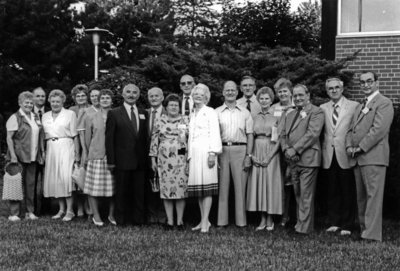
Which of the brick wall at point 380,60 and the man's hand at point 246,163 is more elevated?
the brick wall at point 380,60

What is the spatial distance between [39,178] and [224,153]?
10.9 ft

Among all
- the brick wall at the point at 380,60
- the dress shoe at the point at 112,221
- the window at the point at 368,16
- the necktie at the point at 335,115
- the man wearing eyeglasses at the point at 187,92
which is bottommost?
the dress shoe at the point at 112,221

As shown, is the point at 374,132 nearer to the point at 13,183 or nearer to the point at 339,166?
the point at 339,166

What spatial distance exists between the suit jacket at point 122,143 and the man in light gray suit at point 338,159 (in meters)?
2.60

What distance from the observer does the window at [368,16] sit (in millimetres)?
11250

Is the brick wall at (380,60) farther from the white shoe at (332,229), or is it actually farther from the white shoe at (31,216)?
the white shoe at (31,216)

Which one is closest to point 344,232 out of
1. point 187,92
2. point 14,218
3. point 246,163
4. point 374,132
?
Result: point 374,132

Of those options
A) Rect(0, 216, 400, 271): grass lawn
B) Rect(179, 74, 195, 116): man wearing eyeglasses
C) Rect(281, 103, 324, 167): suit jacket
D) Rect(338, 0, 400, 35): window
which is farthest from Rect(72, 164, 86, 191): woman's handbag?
Rect(338, 0, 400, 35): window

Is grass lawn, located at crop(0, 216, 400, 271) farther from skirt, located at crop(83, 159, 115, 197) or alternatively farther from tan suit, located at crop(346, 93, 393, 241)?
skirt, located at crop(83, 159, 115, 197)

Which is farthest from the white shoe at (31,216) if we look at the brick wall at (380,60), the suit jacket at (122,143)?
the brick wall at (380,60)

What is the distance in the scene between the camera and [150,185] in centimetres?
865

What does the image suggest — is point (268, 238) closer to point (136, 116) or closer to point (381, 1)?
point (136, 116)

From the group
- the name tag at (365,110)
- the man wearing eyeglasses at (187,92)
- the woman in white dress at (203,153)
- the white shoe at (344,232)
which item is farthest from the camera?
the man wearing eyeglasses at (187,92)

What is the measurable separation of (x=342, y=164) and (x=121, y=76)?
4.69 m
